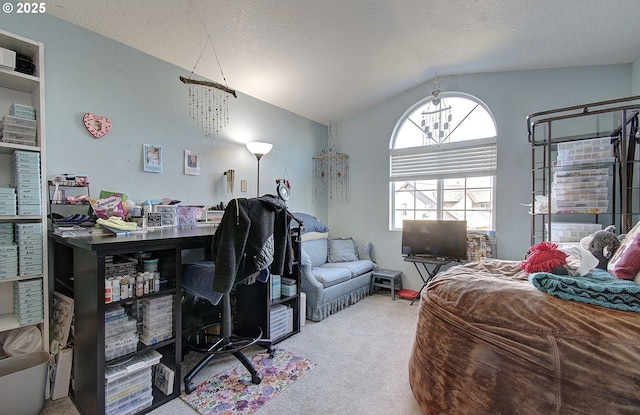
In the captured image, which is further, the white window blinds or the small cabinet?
the white window blinds

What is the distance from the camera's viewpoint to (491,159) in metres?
3.47

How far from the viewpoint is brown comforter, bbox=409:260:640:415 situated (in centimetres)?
112

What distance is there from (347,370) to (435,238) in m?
2.08

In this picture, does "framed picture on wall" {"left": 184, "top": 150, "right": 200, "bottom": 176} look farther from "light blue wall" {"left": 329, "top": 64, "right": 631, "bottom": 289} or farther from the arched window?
the arched window

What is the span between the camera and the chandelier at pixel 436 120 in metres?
3.75

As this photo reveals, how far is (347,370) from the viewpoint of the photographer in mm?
2055

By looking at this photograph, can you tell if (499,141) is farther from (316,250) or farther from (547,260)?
(316,250)

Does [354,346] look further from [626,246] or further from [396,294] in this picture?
[626,246]

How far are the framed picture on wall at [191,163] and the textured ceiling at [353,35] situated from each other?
790mm

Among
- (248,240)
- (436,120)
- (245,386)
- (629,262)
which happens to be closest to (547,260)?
(629,262)

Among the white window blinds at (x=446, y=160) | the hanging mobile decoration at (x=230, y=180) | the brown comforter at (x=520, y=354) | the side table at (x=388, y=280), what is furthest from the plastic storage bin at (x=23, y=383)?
the white window blinds at (x=446, y=160)

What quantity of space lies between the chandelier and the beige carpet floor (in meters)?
2.25
